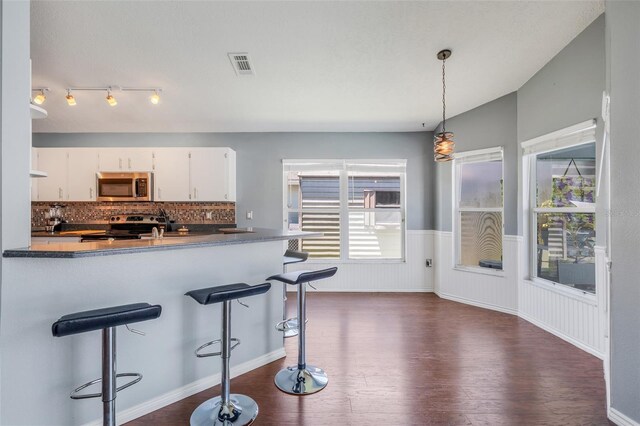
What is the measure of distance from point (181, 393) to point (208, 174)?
3.12 m

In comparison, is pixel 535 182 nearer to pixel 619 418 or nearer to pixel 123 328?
pixel 619 418

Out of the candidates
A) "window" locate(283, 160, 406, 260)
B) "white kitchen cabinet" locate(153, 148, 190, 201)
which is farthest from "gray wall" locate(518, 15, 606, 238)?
"white kitchen cabinet" locate(153, 148, 190, 201)

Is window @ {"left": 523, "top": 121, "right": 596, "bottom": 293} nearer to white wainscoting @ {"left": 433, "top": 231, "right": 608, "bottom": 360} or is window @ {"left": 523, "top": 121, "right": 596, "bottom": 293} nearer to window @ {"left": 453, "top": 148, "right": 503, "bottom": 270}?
white wainscoting @ {"left": 433, "top": 231, "right": 608, "bottom": 360}

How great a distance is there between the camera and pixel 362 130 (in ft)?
15.4

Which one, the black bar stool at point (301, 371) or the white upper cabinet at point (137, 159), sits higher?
the white upper cabinet at point (137, 159)

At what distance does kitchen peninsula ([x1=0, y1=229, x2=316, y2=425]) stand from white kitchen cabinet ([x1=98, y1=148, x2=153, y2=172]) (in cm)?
293

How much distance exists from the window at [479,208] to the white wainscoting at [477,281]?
13 cm

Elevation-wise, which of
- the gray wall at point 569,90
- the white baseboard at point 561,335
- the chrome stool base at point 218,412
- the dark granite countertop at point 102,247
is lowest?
the chrome stool base at point 218,412

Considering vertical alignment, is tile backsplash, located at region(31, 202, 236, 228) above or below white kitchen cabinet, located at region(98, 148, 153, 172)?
below

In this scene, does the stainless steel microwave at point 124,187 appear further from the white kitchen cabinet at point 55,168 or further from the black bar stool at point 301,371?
the black bar stool at point 301,371

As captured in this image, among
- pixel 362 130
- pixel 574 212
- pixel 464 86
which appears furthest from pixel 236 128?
pixel 574 212

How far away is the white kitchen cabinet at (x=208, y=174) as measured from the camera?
4.42 meters

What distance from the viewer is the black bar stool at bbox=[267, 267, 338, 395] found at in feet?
6.89

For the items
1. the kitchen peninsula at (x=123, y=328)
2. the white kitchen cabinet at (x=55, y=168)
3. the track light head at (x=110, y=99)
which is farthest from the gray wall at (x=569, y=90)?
the white kitchen cabinet at (x=55, y=168)
